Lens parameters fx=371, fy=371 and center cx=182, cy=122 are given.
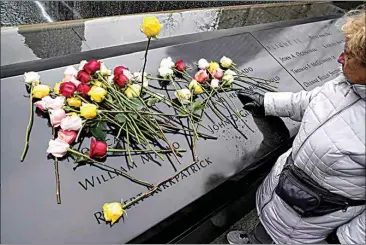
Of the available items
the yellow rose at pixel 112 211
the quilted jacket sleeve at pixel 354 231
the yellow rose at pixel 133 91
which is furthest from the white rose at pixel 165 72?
the quilted jacket sleeve at pixel 354 231

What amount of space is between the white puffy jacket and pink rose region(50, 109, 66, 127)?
103cm

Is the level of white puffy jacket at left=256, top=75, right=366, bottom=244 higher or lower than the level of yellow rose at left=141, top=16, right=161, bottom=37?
lower

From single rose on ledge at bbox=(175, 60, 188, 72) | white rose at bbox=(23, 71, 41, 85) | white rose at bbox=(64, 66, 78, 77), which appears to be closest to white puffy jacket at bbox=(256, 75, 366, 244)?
single rose on ledge at bbox=(175, 60, 188, 72)

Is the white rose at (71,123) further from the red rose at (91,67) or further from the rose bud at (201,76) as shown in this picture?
the rose bud at (201,76)

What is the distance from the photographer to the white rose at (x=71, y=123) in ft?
5.29

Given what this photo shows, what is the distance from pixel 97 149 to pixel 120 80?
1.36ft

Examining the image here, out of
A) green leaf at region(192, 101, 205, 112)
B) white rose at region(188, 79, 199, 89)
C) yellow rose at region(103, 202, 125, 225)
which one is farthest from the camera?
white rose at region(188, 79, 199, 89)

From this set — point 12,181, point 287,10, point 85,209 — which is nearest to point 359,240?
point 85,209

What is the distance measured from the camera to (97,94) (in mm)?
1712

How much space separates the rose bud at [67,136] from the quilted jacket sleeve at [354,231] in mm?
1230

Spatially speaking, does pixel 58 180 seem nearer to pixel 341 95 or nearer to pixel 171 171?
pixel 171 171

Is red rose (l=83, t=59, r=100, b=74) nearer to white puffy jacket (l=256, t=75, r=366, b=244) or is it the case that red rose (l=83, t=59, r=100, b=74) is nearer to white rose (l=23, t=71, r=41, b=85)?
white rose (l=23, t=71, r=41, b=85)

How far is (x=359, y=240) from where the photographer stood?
59.5 inches

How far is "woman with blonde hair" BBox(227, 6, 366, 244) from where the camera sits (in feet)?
4.37
